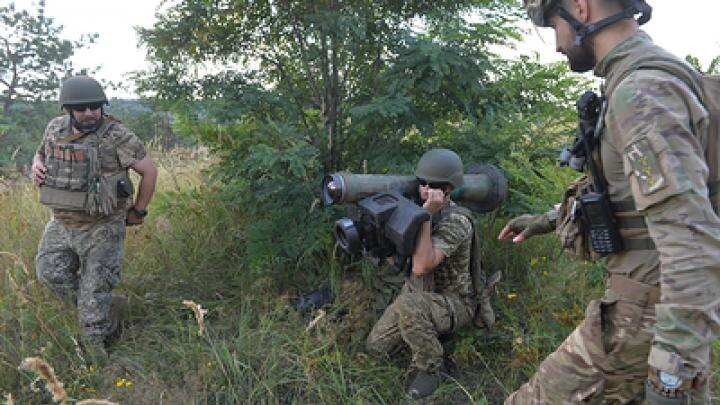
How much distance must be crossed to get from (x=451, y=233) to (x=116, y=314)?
2.31 meters

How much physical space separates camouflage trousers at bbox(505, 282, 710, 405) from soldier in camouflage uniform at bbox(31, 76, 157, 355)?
9.06ft

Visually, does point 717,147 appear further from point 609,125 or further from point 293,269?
point 293,269

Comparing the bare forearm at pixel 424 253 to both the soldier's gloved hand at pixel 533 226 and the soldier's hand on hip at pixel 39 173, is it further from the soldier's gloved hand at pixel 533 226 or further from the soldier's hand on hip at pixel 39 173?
the soldier's hand on hip at pixel 39 173

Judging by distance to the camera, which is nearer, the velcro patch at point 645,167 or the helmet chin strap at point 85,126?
the velcro patch at point 645,167

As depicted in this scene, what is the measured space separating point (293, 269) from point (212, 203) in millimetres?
1023

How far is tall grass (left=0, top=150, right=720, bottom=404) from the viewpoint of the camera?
292 centimetres

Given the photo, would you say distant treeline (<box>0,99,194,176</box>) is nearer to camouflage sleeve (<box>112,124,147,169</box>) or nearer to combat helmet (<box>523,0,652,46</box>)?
camouflage sleeve (<box>112,124,147,169</box>)

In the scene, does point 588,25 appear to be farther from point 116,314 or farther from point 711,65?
point 116,314

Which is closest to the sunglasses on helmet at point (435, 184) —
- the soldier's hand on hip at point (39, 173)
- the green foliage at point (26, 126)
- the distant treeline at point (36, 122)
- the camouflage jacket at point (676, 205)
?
the camouflage jacket at point (676, 205)

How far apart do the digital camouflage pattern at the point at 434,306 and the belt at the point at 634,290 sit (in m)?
1.22

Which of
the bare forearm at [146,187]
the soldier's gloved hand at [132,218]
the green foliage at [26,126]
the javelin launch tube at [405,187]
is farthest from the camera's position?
the green foliage at [26,126]

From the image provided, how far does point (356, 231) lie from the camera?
98.6 inches

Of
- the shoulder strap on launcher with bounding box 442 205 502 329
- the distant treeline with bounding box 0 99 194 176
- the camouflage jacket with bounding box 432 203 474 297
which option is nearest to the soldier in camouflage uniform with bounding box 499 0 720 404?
the camouflage jacket with bounding box 432 203 474 297

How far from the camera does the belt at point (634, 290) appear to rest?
1643 millimetres
